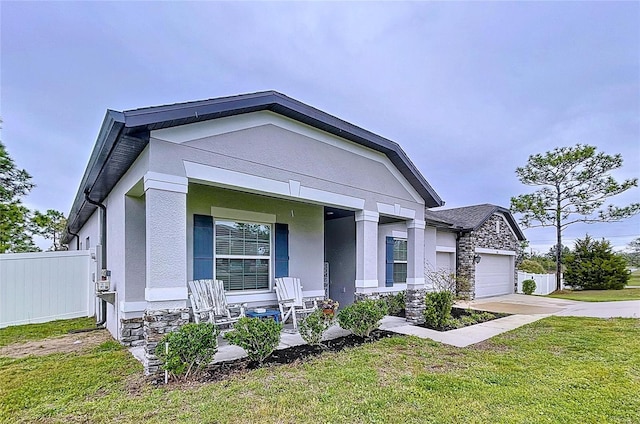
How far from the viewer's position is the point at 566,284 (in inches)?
821

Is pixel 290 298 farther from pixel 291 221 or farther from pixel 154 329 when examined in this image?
pixel 154 329

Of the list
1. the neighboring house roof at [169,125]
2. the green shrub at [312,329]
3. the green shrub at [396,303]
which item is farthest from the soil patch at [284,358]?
the neighboring house roof at [169,125]

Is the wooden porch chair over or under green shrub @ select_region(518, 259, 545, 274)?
over

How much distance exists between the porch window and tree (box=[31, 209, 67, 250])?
1812cm

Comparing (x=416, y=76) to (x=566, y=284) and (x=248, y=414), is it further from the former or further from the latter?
(x=566, y=284)

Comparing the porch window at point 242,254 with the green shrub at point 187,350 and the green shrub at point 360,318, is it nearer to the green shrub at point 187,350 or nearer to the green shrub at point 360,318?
the green shrub at point 360,318

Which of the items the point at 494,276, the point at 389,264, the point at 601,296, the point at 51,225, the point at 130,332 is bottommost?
the point at 601,296

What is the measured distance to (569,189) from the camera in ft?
64.2

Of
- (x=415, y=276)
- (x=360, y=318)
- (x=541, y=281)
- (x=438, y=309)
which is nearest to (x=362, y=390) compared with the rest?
(x=360, y=318)

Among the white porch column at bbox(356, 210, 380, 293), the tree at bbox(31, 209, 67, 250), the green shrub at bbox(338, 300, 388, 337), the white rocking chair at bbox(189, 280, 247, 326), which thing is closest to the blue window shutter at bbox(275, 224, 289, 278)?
the white rocking chair at bbox(189, 280, 247, 326)

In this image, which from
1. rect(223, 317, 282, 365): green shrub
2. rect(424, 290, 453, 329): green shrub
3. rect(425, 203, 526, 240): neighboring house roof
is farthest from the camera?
rect(425, 203, 526, 240): neighboring house roof

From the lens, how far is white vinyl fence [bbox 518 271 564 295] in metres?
19.0

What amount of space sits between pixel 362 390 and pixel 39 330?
8.27 m

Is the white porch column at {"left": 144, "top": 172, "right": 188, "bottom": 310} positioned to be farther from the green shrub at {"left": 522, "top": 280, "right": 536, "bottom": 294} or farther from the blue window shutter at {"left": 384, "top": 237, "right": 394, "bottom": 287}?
the green shrub at {"left": 522, "top": 280, "right": 536, "bottom": 294}
